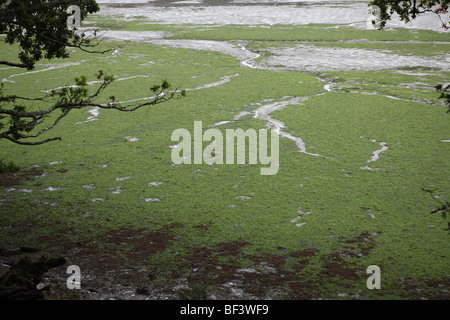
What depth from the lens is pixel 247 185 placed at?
29.7 ft

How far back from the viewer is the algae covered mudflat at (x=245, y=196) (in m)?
5.93

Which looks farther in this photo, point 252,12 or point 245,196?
point 252,12

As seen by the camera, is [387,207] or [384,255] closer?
[384,255]

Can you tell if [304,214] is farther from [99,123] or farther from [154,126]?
[99,123]

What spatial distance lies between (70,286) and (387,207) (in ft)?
17.9

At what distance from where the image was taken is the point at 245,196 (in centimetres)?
854

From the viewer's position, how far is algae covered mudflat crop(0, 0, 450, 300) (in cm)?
593

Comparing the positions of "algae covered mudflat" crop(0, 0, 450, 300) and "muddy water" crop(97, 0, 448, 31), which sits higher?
"muddy water" crop(97, 0, 448, 31)

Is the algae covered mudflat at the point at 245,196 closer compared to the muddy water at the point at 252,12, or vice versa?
the algae covered mudflat at the point at 245,196

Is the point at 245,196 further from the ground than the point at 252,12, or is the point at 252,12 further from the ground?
the point at 252,12

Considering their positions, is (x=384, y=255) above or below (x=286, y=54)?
below

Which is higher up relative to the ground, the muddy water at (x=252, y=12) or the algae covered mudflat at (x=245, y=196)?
the muddy water at (x=252, y=12)
